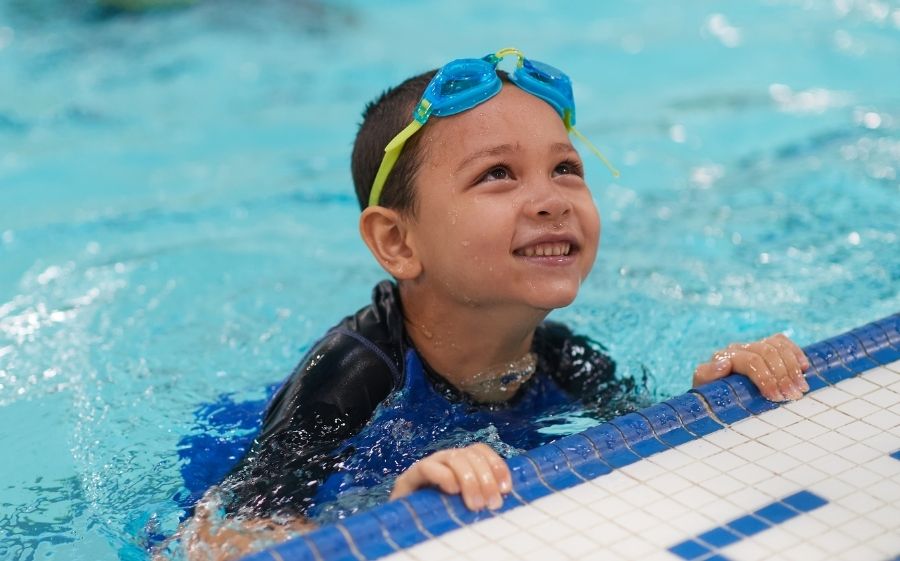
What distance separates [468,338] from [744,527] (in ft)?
3.81

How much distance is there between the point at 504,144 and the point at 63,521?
1618 millimetres

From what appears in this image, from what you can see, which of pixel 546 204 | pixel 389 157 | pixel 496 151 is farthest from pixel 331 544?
pixel 389 157

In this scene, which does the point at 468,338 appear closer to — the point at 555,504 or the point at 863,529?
Result: the point at 555,504

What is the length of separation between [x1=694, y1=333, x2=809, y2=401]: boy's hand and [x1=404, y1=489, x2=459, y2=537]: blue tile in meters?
0.93

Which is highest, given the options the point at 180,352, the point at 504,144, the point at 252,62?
the point at 504,144

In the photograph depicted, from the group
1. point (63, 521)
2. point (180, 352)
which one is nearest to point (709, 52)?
point (180, 352)

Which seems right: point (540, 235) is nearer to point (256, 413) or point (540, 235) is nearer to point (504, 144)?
point (504, 144)

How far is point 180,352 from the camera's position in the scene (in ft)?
14.1

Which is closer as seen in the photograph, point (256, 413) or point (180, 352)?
point (256, 413)

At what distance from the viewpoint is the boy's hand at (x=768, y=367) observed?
2697 mm

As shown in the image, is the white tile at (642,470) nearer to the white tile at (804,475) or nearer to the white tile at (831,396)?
the white tile at (804,475)

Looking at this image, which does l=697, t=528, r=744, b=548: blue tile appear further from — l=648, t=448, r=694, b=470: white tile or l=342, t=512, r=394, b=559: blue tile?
l=342, t=512, r=394, b=559: blue tile

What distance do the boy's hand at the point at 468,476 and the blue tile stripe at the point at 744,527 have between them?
1.23ft

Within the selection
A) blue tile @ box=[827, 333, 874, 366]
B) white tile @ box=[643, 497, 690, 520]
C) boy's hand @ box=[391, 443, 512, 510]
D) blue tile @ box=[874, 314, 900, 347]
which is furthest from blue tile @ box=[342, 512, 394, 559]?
blue tile @ box=[874, 314, 900, 347]
